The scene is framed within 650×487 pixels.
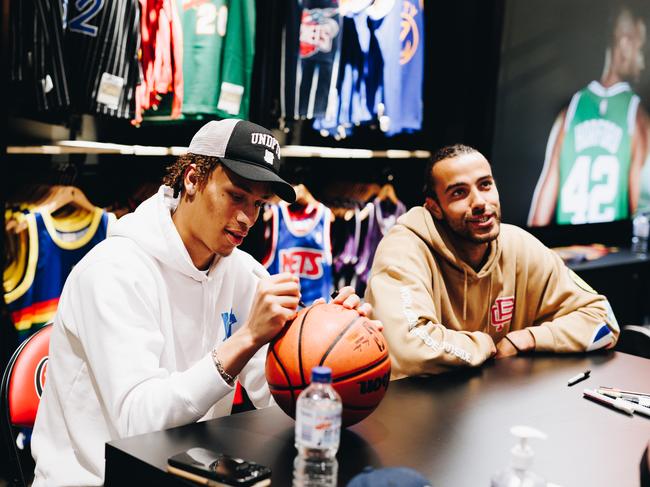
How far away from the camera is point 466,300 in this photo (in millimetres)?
2768

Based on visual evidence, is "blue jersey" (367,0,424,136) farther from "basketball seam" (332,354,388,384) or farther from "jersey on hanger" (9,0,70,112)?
"basketball seam" (332,354,388,384)

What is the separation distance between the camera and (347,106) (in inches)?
168

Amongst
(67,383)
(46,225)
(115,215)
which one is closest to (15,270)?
(46,225)

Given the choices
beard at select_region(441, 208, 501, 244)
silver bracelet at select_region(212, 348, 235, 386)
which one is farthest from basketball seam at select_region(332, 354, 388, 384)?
beard at select_region(441, 208, 501, 244)

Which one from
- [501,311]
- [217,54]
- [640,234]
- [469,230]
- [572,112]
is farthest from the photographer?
[640,234]

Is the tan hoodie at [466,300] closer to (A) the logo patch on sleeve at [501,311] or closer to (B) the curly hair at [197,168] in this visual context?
(A) the logo patch on sleeve at [501,311]

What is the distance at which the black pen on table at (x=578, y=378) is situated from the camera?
7.14 ft

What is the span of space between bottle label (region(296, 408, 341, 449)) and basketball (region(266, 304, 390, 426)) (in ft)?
0.65

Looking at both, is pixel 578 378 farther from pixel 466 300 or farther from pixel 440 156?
pixel 440 156

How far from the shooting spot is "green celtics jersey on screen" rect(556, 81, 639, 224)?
18.6ft

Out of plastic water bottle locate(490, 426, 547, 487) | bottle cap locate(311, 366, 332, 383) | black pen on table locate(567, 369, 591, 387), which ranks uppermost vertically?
bottle cap locate(311, 366, 332, 383)

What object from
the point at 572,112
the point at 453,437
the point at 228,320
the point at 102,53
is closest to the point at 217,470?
the point at 453,437

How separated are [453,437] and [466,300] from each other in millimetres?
1110

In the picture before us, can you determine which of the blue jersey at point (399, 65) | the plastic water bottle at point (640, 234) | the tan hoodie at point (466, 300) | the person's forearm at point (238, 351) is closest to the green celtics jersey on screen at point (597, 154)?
the plastic water bottle at point (640, 234)
